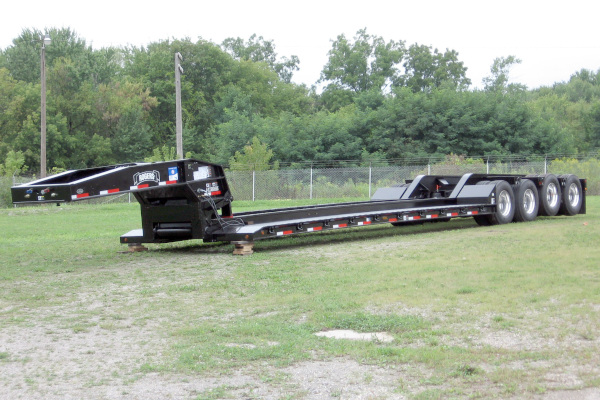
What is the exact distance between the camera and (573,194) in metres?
18.7

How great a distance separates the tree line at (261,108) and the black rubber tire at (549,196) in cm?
2410

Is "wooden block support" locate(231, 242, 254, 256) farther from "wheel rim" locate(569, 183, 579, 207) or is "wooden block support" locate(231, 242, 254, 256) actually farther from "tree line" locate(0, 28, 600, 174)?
"tree line" locate(0, 28, 600, 174)

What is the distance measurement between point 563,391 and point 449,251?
7.06m

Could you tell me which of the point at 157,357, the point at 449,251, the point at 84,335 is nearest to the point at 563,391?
the point at 157,357

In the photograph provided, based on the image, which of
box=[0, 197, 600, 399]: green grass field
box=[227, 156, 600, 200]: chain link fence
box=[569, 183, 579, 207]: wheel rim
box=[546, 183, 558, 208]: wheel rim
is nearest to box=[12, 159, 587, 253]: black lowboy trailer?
box=[546, 183, 558, 208]: wheel rim

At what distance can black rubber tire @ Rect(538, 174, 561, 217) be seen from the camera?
17.5 m

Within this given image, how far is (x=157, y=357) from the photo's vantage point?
5.77m

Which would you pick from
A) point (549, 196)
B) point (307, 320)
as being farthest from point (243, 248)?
point (549, 196)

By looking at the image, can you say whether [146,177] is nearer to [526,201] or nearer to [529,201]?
[526,201]

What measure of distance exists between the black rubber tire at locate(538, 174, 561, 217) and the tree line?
24.1 m

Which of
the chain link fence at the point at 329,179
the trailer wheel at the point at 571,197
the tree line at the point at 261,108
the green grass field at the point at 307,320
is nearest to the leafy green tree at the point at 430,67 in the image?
the tree line at the point at 261,108

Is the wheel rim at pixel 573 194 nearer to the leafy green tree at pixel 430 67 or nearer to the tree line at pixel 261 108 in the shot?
the tree line at pixel 261 108

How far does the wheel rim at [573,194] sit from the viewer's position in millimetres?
18484

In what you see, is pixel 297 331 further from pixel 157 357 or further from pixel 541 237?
pixel 541 237
